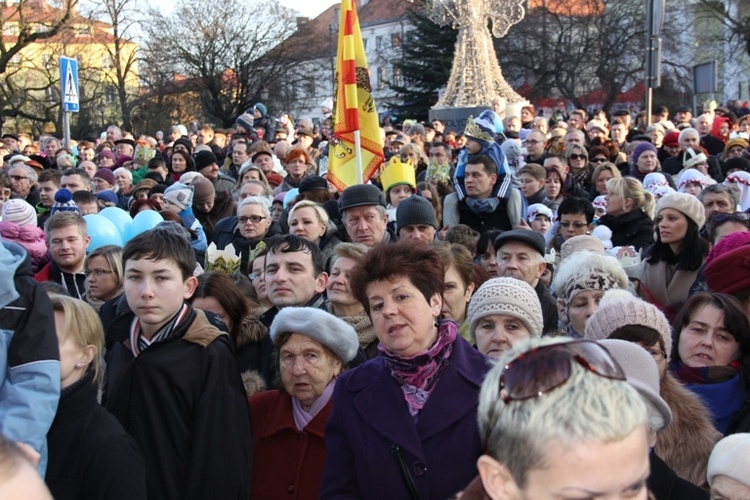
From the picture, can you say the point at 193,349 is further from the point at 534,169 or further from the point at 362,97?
the point at 534,169

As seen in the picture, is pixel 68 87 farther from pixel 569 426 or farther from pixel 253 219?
pixel 569 426

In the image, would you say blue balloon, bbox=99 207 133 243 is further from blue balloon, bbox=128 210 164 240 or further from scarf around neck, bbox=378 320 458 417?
scarf around neck, bbox=378 320 458 417

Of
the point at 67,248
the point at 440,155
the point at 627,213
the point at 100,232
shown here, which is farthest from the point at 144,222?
the point at 440,155

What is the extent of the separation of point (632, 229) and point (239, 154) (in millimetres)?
7158

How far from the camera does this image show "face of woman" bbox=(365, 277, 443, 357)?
3.05 m

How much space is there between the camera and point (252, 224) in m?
7.23

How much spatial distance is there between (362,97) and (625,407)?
6635mm

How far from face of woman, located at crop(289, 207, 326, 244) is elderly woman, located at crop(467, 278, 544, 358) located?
2.27 m

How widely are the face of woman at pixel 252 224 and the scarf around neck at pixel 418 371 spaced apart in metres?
4.33

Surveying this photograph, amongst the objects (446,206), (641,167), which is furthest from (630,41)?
(446,206)

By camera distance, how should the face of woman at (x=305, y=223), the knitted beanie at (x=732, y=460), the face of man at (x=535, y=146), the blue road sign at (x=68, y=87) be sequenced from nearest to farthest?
the knitted beanie at (x=732, y=460) → the face of woman at (x=305, y=223) → the blue road sign at (x=68, y=87) → the face of man at (x=535, y=146)

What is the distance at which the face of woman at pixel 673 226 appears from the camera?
609 centimetres

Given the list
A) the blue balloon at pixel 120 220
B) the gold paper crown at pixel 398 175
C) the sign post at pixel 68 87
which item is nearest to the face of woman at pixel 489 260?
the gold paper crown at pixel 398 175

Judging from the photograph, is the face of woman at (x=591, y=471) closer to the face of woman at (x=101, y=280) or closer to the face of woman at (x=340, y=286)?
the face of woman at (x=340, y=286)
